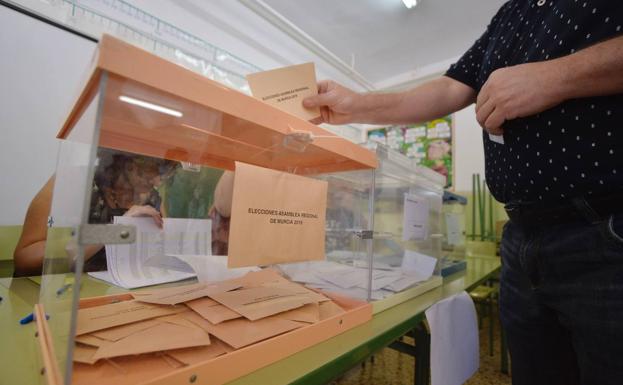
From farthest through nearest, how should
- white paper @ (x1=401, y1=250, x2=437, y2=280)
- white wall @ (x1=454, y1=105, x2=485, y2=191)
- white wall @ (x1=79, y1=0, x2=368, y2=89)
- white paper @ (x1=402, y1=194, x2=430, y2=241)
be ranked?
1. white wall @ (x1=454, y1=105, x2=485, y2=191)
2. white wall @ (x1=79, y1=0, x2=368, y2=89)
3. white paper @ (x1=401, y1=250, x2=437, y2=280)
4. white paper @ (x1=402, y1=194, x2=430, y2=241)

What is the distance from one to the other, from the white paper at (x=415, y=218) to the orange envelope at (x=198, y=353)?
27.2 inches

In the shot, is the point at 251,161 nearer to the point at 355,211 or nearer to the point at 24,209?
the point at 355,211

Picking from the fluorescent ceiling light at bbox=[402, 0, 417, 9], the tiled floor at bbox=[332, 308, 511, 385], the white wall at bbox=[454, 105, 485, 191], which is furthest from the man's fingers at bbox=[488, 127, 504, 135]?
the white wall at bbox=[454, 105, 485, 191]

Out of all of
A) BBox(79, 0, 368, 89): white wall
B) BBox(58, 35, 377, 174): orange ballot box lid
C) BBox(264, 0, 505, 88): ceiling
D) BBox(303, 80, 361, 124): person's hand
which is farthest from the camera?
BBox(264, 0, 505, 88): ceiling

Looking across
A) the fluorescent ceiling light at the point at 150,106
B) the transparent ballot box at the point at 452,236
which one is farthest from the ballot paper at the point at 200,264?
the transparent ballot box at the point at 452,236

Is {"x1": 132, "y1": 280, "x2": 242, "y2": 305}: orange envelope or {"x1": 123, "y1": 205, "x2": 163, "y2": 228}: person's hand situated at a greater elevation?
{"x1": 123, "y1": 205, "x2": 163, "y2": 228}: person's hand

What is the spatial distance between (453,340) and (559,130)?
643mm

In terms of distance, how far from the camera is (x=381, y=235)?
2.77 feet

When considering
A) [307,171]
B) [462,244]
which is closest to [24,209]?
[307,171]

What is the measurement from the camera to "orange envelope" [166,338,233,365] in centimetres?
35

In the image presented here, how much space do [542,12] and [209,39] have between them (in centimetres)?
260

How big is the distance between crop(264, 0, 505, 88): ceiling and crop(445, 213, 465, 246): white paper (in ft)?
6.22

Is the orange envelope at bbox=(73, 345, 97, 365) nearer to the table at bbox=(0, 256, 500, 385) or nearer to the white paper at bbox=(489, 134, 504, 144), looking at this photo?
the table at bbox=(0, 256, 500, 385)

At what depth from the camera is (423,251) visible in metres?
1.23
